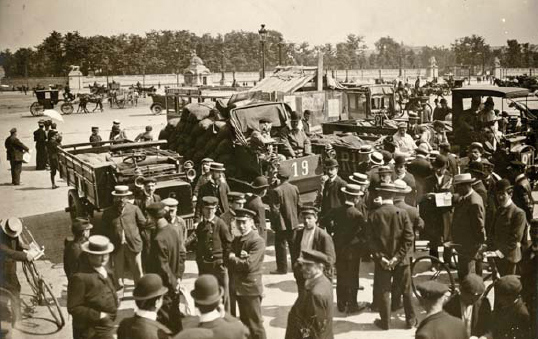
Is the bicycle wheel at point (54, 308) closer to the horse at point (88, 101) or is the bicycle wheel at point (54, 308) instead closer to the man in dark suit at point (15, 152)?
the man in dark suit at point (15, 152)

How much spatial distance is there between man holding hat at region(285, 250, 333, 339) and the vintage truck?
4451 mm

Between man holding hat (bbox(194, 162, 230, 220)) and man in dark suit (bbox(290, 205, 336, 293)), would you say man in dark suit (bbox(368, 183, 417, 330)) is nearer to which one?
man in dark suit (bbox(290, 205, 336, 293))

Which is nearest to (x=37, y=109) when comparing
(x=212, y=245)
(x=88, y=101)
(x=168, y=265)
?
(x=88, y=101)

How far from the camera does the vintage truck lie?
947cm

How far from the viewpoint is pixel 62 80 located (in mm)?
50031

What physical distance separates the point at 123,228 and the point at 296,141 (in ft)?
17.6

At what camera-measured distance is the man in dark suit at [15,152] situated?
1478 centimetres

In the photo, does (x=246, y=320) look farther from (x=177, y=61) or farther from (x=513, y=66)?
(x=513, y=66)

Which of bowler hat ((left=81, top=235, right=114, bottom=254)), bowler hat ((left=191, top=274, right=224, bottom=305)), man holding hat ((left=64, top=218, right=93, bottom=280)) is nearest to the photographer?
bowler hat ((left=191, top=274, right=224, bottom=305))

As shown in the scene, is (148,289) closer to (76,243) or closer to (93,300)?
(93,300)

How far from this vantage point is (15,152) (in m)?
15.0

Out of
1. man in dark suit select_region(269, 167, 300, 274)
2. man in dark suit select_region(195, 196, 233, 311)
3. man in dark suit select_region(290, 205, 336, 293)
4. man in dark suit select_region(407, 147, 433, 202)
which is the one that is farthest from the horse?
man in dark suit select_region(290, 205, 336, 293)

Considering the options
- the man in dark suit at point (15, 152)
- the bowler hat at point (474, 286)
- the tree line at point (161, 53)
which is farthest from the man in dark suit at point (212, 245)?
the tree line at point (161, 53)

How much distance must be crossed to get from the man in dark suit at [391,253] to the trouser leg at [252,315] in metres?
1.62
